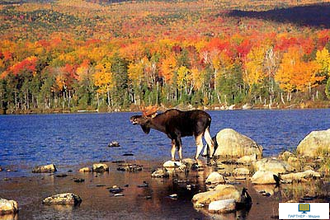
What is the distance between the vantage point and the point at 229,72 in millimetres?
130500

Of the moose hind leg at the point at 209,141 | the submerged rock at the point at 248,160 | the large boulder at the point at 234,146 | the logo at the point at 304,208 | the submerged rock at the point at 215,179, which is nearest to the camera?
the logo at the point at 304,208

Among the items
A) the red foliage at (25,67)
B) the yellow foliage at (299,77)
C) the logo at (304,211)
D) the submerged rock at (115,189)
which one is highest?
the red foliage at (25,67)

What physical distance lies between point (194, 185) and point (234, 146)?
942cm

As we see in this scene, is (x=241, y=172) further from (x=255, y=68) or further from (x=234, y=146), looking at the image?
(x=255, y=68)

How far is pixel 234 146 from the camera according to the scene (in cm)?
3064

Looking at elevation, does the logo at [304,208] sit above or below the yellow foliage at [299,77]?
below

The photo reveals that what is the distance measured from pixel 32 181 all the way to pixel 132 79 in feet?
385

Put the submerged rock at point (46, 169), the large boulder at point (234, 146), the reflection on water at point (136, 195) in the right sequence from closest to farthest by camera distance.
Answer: the reflection on water at point (136, 195) < the submerged rock at point (46, 169) < the large boulder at point (234, 146)

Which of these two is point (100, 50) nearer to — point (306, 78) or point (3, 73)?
point (3, 73)

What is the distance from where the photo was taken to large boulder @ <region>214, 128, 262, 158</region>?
99.9ft

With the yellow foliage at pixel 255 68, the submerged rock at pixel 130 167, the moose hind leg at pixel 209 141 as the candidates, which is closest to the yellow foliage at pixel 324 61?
the yellow foliage at pixel 255 68

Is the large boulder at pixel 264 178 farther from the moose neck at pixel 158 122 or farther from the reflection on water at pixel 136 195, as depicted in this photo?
the moose neck at pixel 158 122

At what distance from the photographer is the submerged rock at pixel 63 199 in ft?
62.8

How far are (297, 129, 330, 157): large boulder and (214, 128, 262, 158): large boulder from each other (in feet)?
6.47
